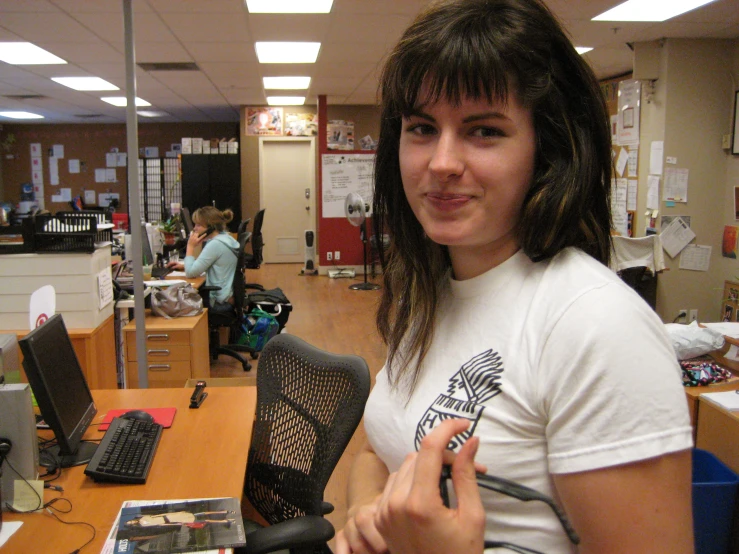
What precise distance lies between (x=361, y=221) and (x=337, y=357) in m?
6.77

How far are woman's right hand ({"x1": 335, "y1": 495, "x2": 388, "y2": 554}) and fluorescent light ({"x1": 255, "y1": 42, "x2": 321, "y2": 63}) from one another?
210 inches

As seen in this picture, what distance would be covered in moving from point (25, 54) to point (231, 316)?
3441 millimetres

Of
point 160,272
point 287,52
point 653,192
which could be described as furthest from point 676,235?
point 160,272

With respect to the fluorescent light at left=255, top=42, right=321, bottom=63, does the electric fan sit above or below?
below

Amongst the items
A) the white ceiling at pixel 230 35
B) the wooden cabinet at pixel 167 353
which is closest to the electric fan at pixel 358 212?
the white ceiling at pixel 230 35

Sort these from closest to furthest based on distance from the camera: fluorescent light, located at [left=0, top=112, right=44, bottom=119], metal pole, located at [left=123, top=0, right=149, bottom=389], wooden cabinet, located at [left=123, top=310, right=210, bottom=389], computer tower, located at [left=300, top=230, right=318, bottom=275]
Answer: metal pole, located at [left=123, top=0, right=149, bottom=389] → wooden cabinet, located at [left=123, top=310, right=210, bottom=389] → computer tower, located at [left=300, top=230, right=318, bottom=275] → fluorescent light, located at [left=0, top=112, right=44, bottom=119]

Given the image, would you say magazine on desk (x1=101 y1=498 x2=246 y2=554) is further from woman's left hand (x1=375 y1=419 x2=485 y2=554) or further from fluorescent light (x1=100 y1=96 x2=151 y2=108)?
fluorescent light (x1=100 y1=96 x2=151 y2=108)

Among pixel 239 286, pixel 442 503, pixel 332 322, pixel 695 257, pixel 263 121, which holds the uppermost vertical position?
pixel 263 121

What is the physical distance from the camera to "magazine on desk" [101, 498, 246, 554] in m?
1.37

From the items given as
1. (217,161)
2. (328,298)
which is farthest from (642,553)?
(217,161)

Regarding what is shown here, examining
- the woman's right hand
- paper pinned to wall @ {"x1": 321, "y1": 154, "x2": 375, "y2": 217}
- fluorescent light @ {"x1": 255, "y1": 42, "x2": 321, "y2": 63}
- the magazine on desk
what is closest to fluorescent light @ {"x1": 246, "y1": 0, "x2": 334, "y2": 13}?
fluorescent light @ {"x1": 255, "y1": 42, "x2": 321, "y2": 63}

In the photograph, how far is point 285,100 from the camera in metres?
9.46

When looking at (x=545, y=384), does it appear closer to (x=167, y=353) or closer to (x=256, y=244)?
(x=167, y=353)

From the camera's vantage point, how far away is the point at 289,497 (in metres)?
1.87
